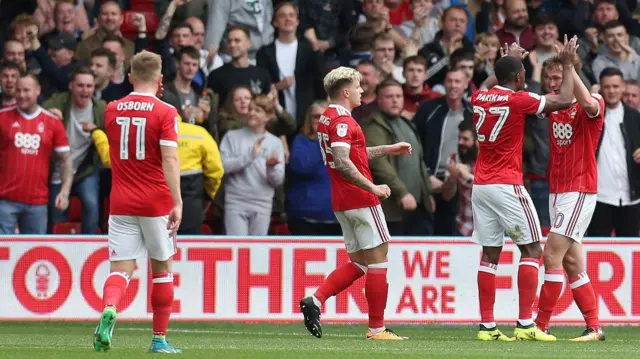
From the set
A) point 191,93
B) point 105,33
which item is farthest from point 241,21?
point 191,93

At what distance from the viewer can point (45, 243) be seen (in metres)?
14.6

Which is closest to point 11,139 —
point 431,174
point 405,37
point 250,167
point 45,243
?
point 45,243

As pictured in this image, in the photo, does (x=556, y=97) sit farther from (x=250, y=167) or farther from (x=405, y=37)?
(x=405, y=37)

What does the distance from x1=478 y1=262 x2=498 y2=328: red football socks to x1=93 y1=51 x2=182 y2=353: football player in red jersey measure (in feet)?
9.85

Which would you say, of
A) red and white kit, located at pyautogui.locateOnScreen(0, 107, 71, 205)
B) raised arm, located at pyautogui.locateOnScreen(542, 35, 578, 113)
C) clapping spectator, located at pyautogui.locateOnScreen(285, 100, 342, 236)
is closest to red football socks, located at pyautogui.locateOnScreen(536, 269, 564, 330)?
raised arm, located at pyautogui.locateOnScreen(542, 35, 578, 113)

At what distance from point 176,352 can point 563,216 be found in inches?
147

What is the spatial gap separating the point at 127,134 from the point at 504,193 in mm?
3415

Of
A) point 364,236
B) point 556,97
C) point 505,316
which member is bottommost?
point 505,316

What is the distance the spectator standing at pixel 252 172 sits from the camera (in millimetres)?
15664

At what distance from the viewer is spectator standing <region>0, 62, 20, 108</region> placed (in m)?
15.5

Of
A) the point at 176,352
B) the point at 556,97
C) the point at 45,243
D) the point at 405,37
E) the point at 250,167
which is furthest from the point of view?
the point at 405,37

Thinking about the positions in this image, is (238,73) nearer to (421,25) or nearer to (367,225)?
(421,25)

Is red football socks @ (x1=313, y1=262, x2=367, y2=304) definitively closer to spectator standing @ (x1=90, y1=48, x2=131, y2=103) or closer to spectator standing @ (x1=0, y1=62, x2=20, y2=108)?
spectator standing @ (x1=90, y1=48, x2=131, y2=103)

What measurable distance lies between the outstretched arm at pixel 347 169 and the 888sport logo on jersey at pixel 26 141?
14.5ft
